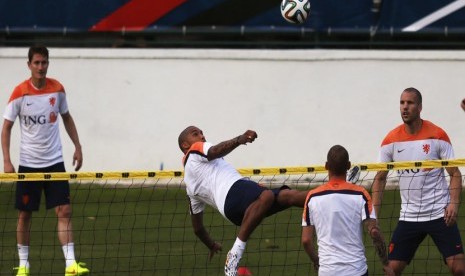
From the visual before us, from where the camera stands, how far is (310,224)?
31.2 ft

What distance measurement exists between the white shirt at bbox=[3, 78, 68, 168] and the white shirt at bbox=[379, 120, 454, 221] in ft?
12.5

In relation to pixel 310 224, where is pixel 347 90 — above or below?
above

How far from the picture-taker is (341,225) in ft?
30.7

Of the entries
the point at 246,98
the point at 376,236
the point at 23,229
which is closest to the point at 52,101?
the point at 23,229

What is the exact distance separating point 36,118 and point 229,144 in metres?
3.05

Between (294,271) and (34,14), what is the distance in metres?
8.38

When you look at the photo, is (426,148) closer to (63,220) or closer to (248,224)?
(248,224)

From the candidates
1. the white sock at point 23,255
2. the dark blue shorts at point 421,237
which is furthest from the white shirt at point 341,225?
the white sock at point 23,255

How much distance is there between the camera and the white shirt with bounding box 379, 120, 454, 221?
11.3 m

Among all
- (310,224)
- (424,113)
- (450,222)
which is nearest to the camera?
(310,224)

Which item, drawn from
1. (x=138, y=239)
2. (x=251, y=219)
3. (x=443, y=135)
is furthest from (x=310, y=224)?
(x=138, y=239)

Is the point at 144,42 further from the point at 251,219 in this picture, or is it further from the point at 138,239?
the point at 251,219

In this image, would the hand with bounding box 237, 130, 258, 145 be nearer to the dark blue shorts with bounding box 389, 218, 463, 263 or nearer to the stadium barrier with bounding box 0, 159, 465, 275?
the stadium barrier with bounding box 0, 159, 465, 275

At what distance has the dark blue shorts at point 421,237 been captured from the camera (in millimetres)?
11188
